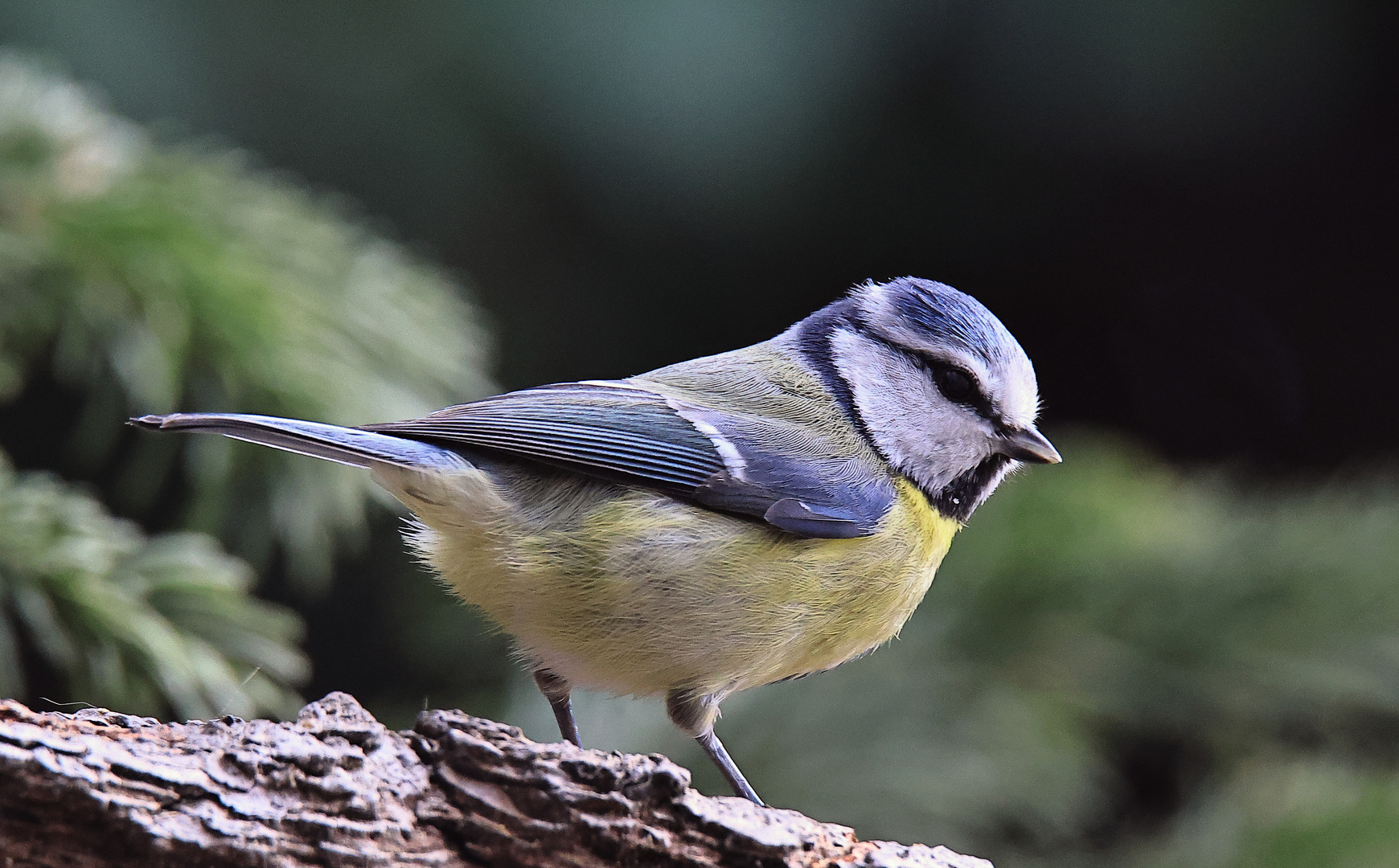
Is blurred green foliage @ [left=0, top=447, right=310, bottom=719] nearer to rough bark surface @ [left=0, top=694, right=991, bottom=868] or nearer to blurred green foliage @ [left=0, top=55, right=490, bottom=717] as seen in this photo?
blurred green foliage @ [left=0, top=55, right=490, bottom=717]

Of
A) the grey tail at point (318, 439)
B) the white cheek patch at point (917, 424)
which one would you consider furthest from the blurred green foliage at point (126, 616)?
the white cheek patch at point (917, 424)

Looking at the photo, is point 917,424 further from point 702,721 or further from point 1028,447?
point 702,721

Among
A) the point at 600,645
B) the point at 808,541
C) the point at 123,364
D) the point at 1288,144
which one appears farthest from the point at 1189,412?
the point at 123,364

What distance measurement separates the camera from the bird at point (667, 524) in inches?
41.2

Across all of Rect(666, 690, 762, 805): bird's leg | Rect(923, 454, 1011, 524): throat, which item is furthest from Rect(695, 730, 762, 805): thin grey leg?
Rect(923, 454, 1011, 524): throat

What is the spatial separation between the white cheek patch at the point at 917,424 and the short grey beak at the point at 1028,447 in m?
0.02

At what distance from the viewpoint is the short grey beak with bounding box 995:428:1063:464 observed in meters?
1.28

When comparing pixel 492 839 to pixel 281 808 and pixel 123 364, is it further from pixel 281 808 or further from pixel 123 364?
pixel 123 364

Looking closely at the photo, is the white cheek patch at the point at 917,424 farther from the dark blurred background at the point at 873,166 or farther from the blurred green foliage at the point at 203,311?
the dark blurred background at the point at 873,166

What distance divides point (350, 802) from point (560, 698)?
Result: 0.50 meters

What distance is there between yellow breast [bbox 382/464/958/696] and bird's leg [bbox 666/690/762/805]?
0.7 inches

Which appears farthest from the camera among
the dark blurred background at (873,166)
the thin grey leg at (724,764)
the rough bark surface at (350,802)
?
the dark blurred background at (873,166)

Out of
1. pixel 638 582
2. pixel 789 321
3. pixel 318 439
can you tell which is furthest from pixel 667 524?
pixel 789 321

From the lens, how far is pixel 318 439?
967 millimetres
